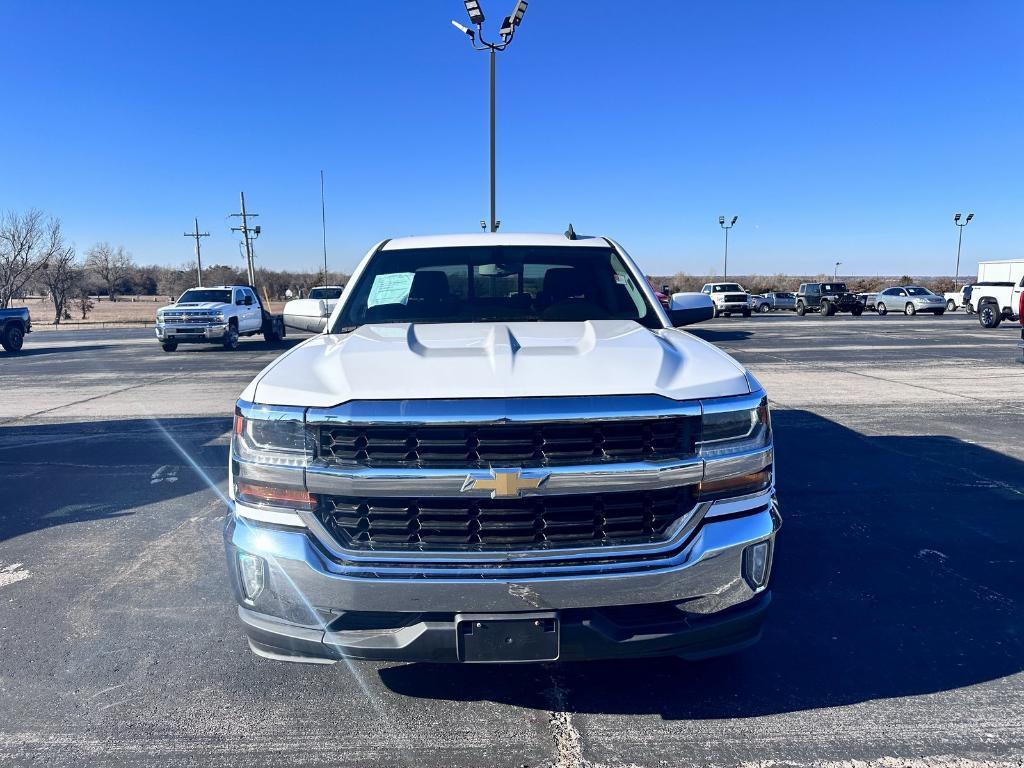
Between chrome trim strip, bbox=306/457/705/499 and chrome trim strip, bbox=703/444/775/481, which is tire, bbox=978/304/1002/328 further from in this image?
chrome trim strip, bbox=306/457/705/499

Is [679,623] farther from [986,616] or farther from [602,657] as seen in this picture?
[986,616]

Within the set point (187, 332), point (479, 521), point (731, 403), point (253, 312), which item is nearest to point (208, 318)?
point (187, 332)

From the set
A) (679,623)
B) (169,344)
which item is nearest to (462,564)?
(679,623)

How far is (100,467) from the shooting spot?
6750 millimetres

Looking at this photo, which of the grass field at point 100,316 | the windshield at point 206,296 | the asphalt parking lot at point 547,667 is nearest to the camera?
the asphalt parking lot at point 547,667

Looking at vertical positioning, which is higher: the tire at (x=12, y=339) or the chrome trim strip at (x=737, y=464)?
the chrome trim strip at (x=737, y=464)

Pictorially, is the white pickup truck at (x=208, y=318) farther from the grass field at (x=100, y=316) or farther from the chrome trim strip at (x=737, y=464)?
the chrome trim strip at (x=737, y=464)

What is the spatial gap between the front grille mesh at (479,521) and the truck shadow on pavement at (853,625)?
855 millimetres

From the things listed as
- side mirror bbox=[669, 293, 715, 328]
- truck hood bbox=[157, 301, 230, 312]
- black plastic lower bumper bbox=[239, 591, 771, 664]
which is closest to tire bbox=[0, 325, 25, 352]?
truck hood bbox=[157, 301, 230, 312]

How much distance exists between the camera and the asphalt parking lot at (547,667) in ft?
8.66

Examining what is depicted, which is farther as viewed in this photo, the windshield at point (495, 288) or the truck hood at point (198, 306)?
the truck hood at point (198, 306)

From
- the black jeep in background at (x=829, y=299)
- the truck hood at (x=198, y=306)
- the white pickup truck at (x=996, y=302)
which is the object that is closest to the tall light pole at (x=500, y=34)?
the truck hood at (x=198, y=306)

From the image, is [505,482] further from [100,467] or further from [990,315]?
[990,315]

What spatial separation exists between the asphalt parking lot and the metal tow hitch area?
46cm
